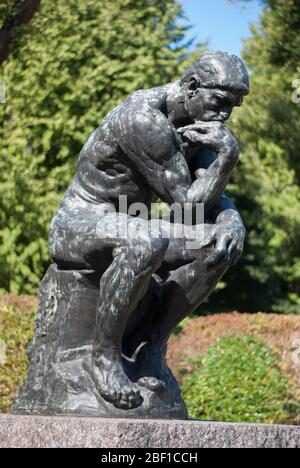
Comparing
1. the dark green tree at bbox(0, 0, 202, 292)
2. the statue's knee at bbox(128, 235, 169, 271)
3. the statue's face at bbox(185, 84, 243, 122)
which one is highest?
the statue's face at bbox(185, 84, 243, 122)

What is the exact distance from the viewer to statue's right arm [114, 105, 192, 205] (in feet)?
17.2

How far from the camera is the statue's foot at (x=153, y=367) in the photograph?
5145 mm

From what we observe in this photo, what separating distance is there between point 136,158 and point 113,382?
126 centimetres

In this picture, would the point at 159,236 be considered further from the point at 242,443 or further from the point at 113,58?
the point at 113,58

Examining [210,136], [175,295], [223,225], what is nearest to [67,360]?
[175,295]

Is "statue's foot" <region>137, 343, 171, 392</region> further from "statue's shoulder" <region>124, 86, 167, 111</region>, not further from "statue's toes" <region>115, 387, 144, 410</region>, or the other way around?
"statue's shoulder" <region>124, 86, 167, 111</region>

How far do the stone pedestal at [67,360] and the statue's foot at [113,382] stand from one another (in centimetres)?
5

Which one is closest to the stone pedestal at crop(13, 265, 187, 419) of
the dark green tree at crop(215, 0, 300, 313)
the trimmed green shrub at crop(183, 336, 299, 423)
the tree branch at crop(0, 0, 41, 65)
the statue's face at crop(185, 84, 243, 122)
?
the statue's face at crop(185, 84, 243, 122)

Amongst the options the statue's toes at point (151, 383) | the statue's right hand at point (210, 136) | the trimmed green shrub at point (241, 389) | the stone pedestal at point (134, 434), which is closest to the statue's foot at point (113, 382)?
the statue's toes at point (151, 383)

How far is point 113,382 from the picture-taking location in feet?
16.2

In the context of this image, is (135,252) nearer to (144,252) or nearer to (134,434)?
(144,252)

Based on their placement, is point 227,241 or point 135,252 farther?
point 227,241

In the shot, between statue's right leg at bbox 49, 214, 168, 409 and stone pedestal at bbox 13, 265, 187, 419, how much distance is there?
0.09 meters

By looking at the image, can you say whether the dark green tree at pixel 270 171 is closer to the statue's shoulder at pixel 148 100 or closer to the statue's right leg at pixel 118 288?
the statue's shoulder at pixel 148 100
